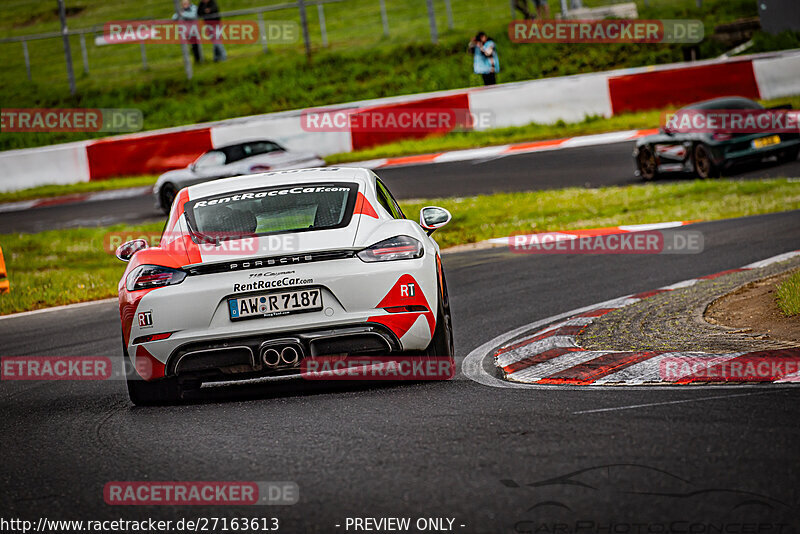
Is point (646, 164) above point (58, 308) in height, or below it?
above

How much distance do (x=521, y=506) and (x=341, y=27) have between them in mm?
30009

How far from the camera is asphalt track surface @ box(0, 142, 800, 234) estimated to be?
18.7 metres

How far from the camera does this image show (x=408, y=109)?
2530cm

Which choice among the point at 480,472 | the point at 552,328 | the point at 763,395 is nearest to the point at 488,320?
the point at 552,328

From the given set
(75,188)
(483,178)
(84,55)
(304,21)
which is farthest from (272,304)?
(84,55)

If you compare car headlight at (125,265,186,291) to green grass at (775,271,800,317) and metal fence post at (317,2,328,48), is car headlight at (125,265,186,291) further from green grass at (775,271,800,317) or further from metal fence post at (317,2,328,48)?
metal fence post at (317,2,328,48)

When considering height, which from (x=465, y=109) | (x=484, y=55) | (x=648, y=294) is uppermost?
(x=484, y=55)

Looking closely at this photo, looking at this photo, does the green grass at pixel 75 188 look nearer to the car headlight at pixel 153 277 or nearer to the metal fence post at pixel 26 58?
the metal fence post at pixel 26 58

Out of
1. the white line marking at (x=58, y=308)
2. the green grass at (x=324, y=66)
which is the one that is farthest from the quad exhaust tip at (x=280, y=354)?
the green grass at (x=324, y=66)

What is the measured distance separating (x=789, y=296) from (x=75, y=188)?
21.0m

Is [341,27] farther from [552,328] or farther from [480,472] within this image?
[480,472]

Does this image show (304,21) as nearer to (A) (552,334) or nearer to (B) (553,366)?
(A) (552,334)

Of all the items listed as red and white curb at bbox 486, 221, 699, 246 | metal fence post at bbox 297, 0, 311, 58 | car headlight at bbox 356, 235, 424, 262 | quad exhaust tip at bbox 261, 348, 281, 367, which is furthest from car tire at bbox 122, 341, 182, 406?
metal fence post at bbox 297, 0, 311, 58

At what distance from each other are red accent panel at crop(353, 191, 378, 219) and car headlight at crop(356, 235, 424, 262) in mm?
316
